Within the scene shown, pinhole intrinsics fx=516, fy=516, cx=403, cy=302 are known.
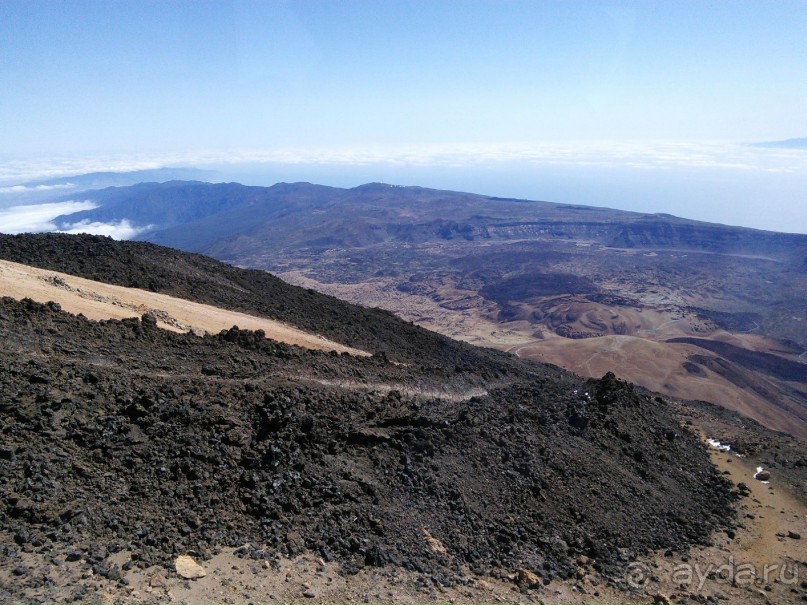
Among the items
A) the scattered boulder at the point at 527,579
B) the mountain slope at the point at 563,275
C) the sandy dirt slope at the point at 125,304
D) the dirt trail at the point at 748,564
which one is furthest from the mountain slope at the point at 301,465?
the mountain slope at the point at 563,275

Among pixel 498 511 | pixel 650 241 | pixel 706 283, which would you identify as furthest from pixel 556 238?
pixel 498 511

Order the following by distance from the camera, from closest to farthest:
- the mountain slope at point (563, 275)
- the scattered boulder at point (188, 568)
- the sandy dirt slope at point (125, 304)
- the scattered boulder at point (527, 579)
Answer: the scattered boulder at point (188, 568) < the scattered boulder at point (527, 579) < the sandy dirt slope at point (125, 304) < the mountain slope at point (563, 275)

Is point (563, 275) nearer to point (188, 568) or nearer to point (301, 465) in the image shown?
point (301, 465)

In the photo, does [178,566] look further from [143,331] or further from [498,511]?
[143,331]

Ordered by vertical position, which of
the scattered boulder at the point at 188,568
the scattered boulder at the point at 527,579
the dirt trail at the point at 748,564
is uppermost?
the scattered boulder at the point at 188,568

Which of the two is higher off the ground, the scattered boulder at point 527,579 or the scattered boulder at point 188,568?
the scattered boulder at point 188,568

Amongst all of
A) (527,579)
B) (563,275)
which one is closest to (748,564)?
(527,579)

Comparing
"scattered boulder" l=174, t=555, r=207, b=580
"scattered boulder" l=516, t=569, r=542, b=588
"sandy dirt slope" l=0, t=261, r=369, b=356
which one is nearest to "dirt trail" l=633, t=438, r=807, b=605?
"scattered boulder" l=516, t=569, r=542, b=588

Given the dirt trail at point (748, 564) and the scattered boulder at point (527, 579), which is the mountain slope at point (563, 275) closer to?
the dirt trail at point (748, 564)

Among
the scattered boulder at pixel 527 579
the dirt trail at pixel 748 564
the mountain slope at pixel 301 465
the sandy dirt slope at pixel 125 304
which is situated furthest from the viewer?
the sandy dirt slope at pixel 125 304
